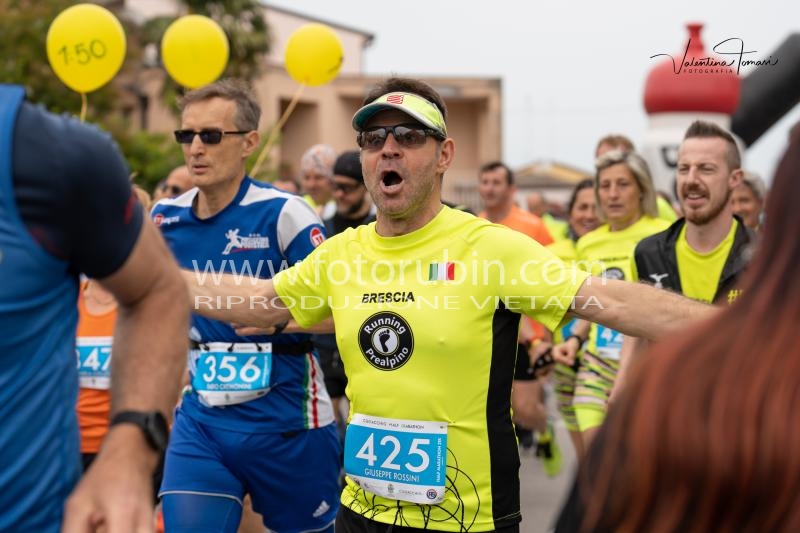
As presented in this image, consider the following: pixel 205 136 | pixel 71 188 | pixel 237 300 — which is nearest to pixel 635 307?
pixel 237 300

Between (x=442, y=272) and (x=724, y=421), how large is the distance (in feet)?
7.90

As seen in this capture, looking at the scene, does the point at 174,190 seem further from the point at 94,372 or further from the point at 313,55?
the point at 94,372

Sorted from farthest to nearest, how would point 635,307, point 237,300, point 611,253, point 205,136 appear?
point 611,253, point 205,136, point 237,300, point 635,307

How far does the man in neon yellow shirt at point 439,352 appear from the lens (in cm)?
360

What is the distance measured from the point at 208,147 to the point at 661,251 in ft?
7.50

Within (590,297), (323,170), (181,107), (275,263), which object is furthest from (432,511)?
(323,170)

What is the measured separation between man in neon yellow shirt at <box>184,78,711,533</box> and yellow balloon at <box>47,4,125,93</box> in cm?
488

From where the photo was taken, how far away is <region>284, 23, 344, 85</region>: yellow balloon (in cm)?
968

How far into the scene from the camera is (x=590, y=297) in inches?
137

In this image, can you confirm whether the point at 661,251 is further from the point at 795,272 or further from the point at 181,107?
the point at 795,272

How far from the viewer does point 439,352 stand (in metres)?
3.62

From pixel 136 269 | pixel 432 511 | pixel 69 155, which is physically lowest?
pixel 432 511

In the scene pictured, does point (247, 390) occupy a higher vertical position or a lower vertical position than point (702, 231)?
lower

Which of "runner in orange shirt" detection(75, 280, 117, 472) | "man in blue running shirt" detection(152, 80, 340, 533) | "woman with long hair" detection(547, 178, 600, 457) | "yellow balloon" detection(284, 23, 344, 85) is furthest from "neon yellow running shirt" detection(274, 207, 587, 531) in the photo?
"yellow balloon" detection(284, 23, 344, 85)
